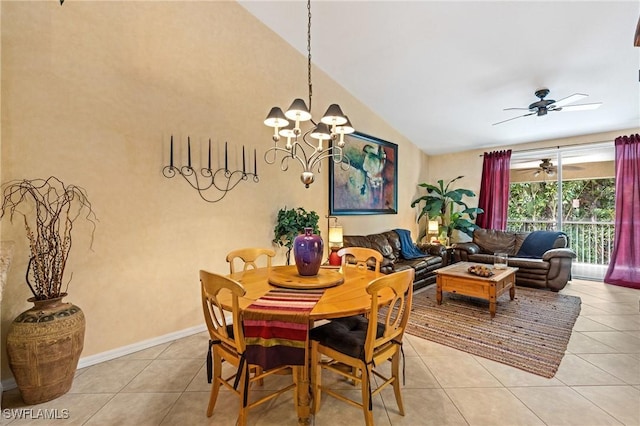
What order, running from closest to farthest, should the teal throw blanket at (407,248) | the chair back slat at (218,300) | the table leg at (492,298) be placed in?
the chair back slat at (218,300) < the table leg at (492,298) < the teal throw blanket at (407,248)

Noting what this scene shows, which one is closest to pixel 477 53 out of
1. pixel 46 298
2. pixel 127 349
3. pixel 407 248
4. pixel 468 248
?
pixel 407 248

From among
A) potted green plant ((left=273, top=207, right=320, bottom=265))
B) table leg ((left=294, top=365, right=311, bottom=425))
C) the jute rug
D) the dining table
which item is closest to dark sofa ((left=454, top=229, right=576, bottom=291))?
the jute rug

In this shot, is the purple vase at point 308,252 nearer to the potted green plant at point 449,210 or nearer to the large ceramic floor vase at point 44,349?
the large ceramic floor vase at point 44,349

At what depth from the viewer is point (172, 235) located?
2881 millimetres

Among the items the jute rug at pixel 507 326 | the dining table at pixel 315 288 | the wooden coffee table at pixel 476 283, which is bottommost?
the jute rug at pixel 507 326

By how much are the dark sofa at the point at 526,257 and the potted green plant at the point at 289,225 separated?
3.40m

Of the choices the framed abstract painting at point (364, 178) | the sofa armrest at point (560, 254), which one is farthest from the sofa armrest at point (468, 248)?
the framed abstract painting at point (364, 178)

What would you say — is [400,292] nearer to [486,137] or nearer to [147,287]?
[147,287]

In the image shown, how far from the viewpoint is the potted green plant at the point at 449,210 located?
6098mm

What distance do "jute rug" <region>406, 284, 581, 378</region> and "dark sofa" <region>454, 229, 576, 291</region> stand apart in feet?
1.10

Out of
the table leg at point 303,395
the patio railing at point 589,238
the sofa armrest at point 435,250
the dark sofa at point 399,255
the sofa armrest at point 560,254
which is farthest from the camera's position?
the patio railing at point 589,238

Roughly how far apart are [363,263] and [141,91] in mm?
2702

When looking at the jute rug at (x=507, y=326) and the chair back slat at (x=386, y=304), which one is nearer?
the chair back slat at (x=386, y=304)

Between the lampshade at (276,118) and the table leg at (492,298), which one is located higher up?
the lampshade at (276,118)
